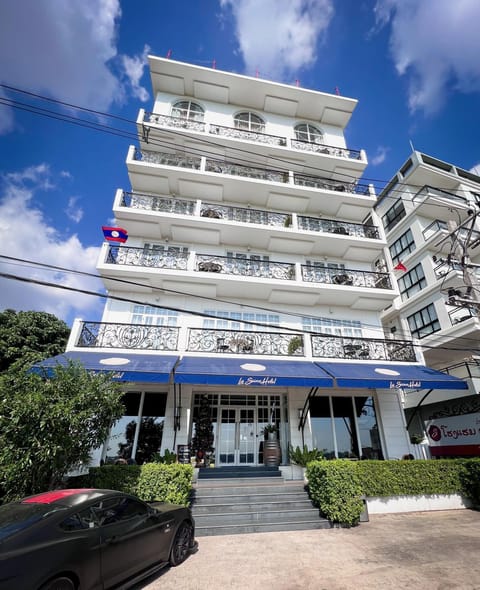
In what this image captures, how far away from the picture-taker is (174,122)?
51.8ft

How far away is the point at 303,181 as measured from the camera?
17.0 m

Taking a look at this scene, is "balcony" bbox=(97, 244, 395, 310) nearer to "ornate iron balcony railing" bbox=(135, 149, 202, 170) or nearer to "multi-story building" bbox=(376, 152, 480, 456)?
"multi-story building" bbox=(376, 152, 480, 456)

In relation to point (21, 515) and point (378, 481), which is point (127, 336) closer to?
point (21, 515)

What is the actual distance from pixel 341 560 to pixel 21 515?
208 inches

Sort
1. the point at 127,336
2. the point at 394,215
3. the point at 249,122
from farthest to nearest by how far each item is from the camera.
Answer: the point at 394,215, the point at 249,122, the point at 127,336

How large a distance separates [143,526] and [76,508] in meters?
1.22

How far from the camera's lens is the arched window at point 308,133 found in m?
18.2

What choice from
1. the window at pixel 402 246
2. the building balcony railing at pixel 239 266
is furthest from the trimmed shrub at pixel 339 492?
the window at pixel 402 246

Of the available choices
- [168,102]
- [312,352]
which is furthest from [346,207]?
[168,102]

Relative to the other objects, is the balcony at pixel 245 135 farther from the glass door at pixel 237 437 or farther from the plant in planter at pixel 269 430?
the plant in planter at pixel 269 430

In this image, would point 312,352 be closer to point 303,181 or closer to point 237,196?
point 237,196

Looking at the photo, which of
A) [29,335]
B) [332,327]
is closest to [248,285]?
[332,327]

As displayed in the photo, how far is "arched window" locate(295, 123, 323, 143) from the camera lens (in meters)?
18.2

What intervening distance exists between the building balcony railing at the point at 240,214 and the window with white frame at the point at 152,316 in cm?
500
